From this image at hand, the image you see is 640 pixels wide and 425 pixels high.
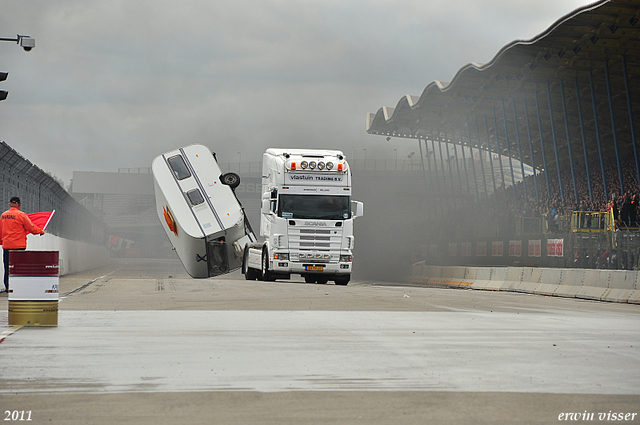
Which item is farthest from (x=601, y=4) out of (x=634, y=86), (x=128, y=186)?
(x=128, y=186)

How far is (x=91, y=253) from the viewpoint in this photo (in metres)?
52.1

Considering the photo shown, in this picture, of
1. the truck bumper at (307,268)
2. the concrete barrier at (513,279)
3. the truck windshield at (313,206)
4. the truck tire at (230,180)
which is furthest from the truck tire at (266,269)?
the concrete barrier at (513,279)

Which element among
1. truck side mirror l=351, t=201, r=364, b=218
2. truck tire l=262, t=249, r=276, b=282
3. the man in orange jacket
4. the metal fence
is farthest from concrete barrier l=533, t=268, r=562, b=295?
the metal fence

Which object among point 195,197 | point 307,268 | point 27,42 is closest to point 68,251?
point 195,197

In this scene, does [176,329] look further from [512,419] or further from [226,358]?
[512,419]

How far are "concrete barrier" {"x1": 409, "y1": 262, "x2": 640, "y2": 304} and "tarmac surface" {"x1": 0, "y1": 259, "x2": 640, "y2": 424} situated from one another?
A: 23.3ft

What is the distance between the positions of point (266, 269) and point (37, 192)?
8781mm

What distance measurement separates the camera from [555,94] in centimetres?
5103

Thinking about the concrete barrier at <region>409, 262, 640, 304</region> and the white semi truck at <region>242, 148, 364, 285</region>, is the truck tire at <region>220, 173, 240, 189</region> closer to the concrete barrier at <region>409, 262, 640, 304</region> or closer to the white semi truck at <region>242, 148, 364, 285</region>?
the white semi truck at <region>242, 148, 364, 285</region>

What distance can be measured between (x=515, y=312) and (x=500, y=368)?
6.84m

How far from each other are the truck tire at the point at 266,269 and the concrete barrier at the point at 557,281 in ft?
25.0

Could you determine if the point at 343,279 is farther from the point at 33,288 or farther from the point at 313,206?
the point at 33,288

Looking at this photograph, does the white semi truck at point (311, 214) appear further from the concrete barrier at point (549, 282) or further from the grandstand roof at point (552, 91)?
the grandstand roof at point (552, 91)

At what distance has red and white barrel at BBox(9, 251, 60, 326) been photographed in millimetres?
10023
